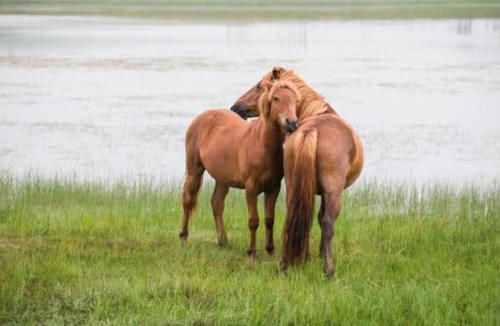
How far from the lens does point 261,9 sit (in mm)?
58438

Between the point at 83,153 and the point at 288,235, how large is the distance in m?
9.28

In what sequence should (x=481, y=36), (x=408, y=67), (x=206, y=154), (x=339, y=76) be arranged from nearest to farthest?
(x=206, y=154)
(x=339, y=76)
(x=408, y=67)
(x=481, y=36)

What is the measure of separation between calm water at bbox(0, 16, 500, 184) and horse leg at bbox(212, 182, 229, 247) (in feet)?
17.2

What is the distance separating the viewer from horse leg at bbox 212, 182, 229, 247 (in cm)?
792

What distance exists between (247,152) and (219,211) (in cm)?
101

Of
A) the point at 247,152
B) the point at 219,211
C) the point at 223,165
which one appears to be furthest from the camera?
the point at 219,211

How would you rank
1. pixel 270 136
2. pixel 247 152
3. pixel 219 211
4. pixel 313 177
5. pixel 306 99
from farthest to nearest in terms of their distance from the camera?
pixel 219 211
pixel 306 99
pixel 247 152
pixel 270 136
pixel 313 177

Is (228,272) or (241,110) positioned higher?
(241,110)

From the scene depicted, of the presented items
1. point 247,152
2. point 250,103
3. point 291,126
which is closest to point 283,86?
point 291,126

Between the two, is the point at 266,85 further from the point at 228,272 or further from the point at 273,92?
the point at 228,272

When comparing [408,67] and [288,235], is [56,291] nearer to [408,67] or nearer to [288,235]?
[288,235]

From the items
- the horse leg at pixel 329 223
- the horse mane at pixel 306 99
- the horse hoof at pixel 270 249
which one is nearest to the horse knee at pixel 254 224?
the horse hoof at pixel 270 249

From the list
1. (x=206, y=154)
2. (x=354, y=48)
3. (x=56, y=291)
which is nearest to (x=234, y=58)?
(x=354, y=48)

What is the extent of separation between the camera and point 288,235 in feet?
22.0
